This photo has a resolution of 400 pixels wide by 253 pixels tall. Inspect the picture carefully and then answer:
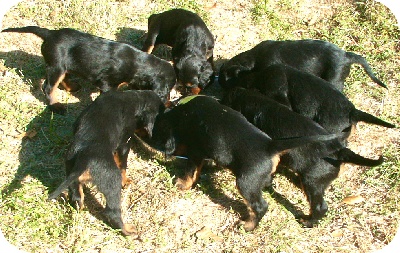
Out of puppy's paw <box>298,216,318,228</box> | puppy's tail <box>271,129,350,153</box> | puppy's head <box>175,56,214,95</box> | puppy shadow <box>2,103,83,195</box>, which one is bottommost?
puppy shadow <box>2,103,83,195</box>

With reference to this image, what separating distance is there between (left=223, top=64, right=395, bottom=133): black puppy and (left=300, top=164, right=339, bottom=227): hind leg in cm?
70

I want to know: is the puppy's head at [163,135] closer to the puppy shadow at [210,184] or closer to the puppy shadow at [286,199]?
the puppy shadow at [210,184]

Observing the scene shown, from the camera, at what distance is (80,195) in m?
4.76

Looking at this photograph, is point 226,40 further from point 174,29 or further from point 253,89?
point 253,89

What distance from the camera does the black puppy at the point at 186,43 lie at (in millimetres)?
6379

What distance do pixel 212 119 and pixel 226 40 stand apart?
3.08 metres

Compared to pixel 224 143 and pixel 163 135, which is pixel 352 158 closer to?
pixel 224 143

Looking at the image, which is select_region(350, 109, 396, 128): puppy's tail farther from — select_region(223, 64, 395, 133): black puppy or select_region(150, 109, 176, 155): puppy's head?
select_region(150, 109, 176, 155): puppy's head

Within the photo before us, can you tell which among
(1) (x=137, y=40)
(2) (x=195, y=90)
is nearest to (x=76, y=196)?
(2) (x=195, y=90)

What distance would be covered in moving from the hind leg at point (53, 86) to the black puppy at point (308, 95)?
2.33m

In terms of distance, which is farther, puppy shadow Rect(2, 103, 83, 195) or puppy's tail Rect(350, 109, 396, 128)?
puppy shadow Rect(2, 103, 83, 195)

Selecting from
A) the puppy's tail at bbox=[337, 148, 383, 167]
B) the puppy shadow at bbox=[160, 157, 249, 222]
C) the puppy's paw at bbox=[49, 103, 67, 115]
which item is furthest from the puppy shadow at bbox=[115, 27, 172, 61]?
the puppy's tail at bbox=[337, 148, 383, 167]

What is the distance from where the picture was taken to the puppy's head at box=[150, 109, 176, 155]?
529cm

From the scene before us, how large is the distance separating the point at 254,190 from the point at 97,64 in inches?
105
